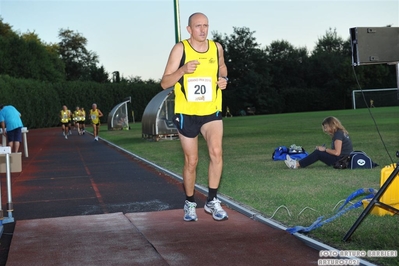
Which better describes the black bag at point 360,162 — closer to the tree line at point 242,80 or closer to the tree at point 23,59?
the tree line at point 242,80

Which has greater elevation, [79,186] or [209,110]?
[209,110]

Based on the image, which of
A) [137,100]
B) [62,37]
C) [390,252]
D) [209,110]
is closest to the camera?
[390,252]

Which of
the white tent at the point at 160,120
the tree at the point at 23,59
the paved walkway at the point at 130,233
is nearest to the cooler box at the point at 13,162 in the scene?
the paved walkway at the point at 130,233

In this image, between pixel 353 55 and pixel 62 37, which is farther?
pixel 62 37

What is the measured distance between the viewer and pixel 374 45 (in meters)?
6.40

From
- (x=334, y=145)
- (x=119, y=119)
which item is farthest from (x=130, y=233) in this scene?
(x=119, y=119)

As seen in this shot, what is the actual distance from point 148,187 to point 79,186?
63.3 inches

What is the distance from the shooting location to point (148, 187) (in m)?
12.9

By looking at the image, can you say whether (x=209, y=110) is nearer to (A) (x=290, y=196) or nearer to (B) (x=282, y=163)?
(A) (x=290, y=196)

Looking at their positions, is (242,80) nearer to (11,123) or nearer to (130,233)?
(11,123)

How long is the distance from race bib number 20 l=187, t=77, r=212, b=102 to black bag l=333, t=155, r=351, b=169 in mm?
5976

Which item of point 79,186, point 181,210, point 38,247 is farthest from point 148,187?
point 38,247

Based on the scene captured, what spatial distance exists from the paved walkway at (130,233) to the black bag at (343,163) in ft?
10.0

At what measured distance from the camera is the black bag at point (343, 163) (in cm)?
1361
